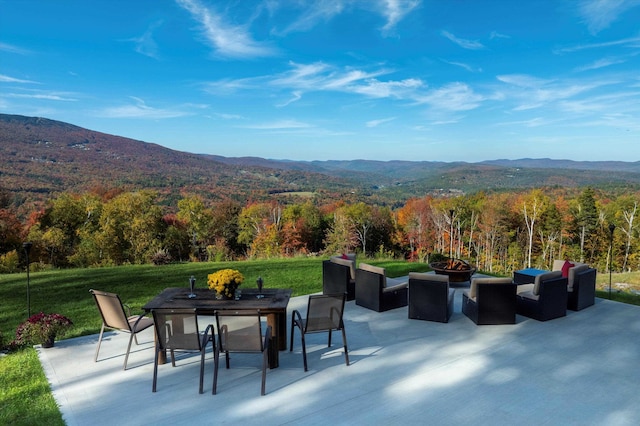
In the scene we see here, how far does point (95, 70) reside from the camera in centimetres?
2838

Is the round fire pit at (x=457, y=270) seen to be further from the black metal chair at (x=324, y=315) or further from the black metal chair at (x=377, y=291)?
the black metal chair at (x=324, y=315)

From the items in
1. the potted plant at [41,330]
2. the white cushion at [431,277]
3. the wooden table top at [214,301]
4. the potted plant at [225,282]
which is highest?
the potted plant at [225,282]

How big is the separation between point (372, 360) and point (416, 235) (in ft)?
134

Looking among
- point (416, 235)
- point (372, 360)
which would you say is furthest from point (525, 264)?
point (372, 360)

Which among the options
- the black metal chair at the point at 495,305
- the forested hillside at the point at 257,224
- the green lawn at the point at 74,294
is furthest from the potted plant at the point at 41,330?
the forested hillside at the point at 257,224

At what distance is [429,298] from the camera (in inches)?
215

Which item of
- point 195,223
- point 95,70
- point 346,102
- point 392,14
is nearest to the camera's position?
point 392,14

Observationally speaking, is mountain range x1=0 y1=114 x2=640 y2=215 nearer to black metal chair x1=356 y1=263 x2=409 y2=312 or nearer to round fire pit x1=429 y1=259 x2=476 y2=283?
black metal chair x1=356 y1=263 x2=409 y2=312

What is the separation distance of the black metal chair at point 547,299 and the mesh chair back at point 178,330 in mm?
4717

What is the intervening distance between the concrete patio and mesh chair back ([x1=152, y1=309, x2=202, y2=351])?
397 millimetres

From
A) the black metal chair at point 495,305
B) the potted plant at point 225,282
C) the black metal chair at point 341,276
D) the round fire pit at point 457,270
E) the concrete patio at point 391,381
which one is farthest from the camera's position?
the round fire pit at point 457,270

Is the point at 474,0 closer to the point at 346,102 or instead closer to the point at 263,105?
the point at 346,102

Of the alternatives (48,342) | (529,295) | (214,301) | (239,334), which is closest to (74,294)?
(48,342)

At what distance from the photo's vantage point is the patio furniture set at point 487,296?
17.6 feet
